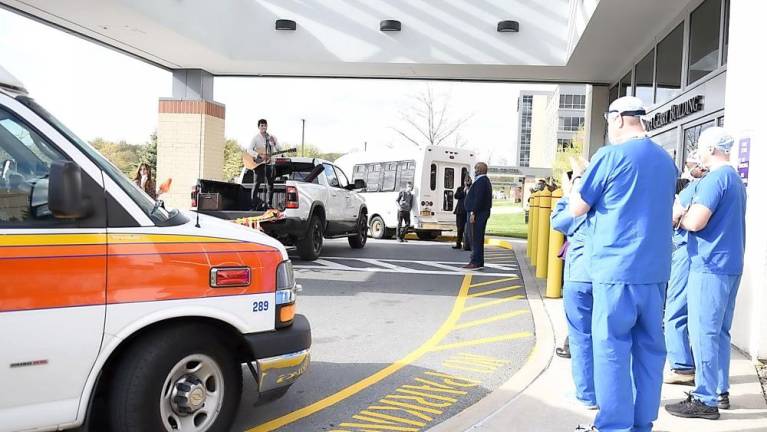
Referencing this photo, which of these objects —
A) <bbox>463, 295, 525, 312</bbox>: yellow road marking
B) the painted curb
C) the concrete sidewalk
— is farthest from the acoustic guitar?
the concrete sidewalk

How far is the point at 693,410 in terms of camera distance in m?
4.03

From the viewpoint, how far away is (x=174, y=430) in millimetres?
3275

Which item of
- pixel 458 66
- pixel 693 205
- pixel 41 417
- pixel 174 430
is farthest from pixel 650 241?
pixel 458 66

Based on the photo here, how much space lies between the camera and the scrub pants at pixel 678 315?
15.1 feet

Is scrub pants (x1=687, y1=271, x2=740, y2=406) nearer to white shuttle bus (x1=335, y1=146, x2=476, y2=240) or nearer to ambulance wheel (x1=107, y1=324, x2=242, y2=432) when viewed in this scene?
ambulance wheel (x1=107, y1=324, x2=242, y2=432)

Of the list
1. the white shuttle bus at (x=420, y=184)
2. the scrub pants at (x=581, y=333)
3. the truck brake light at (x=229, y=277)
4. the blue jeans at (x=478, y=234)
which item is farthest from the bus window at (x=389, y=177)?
the truck brake light at (x=229, y=277)

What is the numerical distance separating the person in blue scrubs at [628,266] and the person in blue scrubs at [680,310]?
134 centimetres

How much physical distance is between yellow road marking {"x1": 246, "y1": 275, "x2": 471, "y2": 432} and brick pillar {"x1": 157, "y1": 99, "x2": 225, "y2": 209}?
38.2 feet

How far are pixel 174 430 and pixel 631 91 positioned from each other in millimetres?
13811

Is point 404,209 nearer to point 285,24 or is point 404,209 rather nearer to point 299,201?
point 285,24

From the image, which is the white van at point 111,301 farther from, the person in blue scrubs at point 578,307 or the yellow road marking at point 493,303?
the yellow road marking at point 493,303

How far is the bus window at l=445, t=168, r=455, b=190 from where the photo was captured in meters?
18.6

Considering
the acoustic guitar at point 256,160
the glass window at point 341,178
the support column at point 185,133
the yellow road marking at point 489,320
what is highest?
the support column at point 185,133

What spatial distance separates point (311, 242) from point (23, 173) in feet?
28.5
